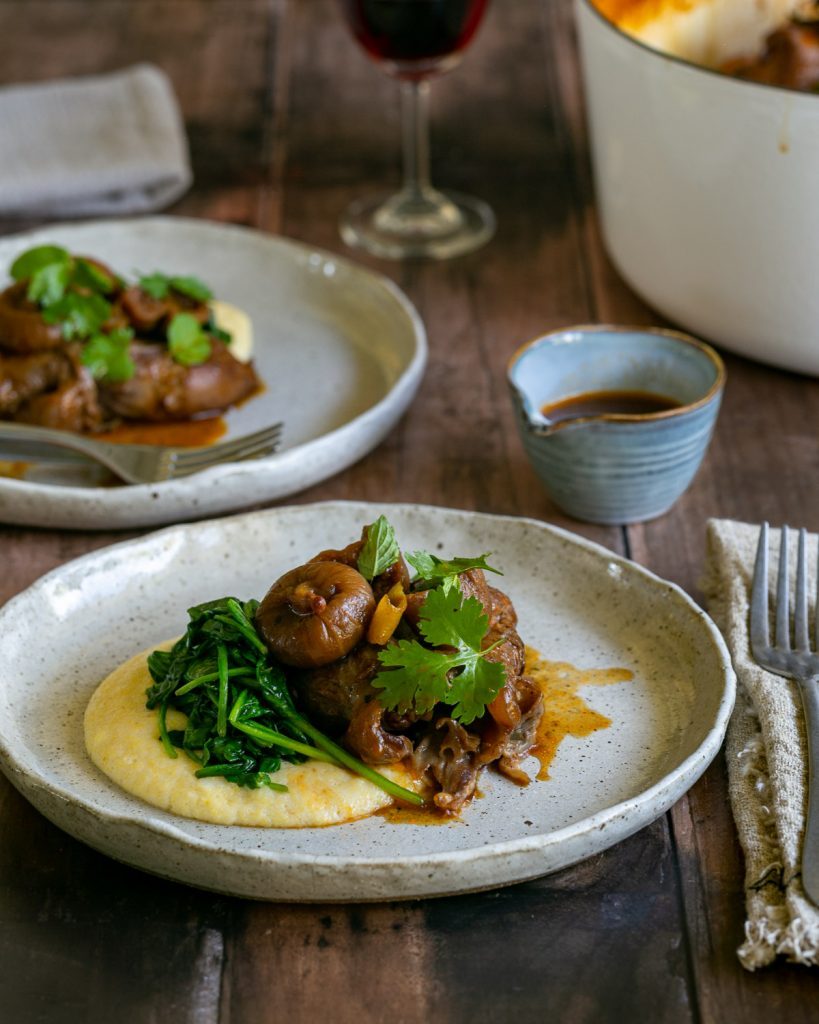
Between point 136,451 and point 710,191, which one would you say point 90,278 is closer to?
point 136,451

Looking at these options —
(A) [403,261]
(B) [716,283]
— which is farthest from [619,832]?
(A) [403,261]

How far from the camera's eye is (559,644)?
2494mm

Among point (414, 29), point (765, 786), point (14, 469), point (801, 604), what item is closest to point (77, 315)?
point (14, 469)

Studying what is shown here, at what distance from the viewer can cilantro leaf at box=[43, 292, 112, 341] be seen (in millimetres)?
3289

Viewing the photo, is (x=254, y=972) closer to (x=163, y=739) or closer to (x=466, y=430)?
(x=163, y=739)

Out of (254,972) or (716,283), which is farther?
(716,283)

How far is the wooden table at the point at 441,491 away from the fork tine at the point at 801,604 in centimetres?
27

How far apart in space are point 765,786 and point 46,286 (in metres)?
2.08

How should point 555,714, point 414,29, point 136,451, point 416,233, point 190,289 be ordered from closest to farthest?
point 555,714 → point 136,451 → point 190,289 → point 414,29 → point 416,233

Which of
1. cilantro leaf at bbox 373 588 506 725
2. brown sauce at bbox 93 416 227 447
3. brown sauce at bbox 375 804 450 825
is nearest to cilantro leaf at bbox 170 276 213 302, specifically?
brown sauce at bbox 93 416 227 447

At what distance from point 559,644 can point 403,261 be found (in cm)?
196

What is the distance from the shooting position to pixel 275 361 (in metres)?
3.56

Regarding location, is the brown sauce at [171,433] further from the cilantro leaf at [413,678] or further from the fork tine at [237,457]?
the cilantro leaf at [413,678]

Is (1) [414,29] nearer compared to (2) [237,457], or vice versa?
(2) [237,457]
